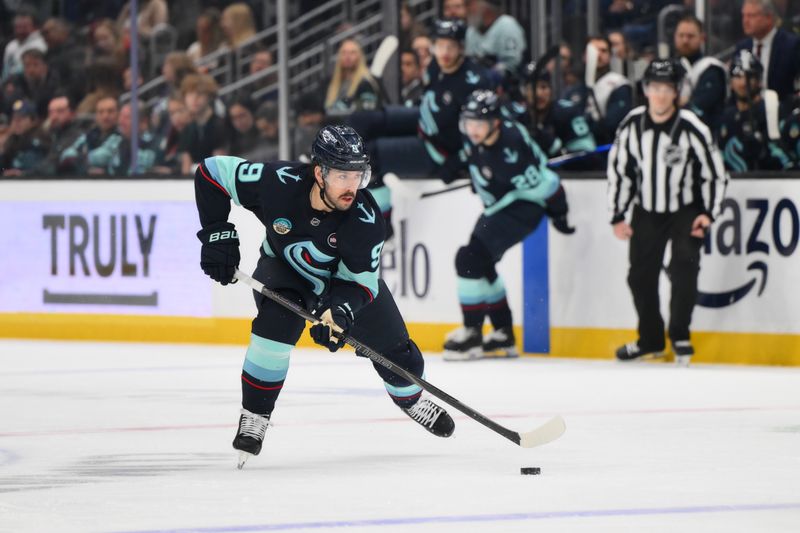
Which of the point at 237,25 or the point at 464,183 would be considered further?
the point at 237,25

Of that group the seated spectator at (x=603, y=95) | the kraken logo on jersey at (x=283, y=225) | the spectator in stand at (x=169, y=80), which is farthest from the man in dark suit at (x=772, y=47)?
the kraken logo on jersey at (x=283, y=225)

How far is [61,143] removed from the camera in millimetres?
9820

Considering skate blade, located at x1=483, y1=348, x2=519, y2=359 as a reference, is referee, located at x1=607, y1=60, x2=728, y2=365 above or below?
above

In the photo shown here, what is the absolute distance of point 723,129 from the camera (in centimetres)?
791

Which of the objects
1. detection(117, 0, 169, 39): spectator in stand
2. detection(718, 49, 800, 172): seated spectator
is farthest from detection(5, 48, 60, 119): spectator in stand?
detection(718, 49, 800, 172): seated spectator

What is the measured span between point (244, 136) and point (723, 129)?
2898 mm

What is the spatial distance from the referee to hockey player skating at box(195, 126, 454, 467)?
9.33 ft

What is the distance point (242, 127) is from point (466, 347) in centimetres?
225

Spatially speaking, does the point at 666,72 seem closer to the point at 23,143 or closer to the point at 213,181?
the point at 213,181

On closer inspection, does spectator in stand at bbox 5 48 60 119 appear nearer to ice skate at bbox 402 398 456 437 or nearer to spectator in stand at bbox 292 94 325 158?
spectator in stand at bbox 292 94 325 158

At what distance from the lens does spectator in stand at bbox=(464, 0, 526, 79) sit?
352 inches

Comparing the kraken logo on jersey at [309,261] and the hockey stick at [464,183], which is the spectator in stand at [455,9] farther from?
the kraken logo on jersey at [309,261]

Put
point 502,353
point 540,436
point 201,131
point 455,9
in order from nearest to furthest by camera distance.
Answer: point 540,436
point 502,353
point 455,9
point 201,131

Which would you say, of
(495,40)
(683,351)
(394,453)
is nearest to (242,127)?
(495,40)
